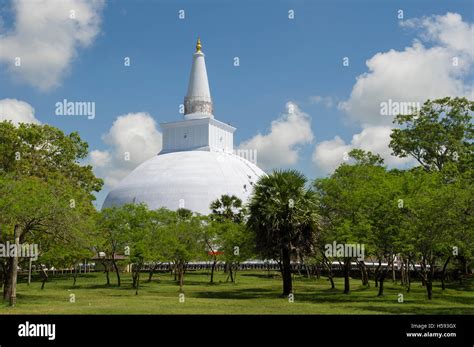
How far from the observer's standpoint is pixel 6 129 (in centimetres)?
4784

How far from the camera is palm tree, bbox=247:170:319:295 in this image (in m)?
36.1

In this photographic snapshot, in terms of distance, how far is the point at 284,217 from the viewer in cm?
3619

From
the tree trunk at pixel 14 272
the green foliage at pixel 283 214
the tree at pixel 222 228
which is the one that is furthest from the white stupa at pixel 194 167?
the tree trunk at pixel 14 272

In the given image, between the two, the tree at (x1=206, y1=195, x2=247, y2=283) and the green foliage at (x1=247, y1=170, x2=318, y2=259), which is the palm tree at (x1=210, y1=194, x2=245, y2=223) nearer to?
the tree at (x1=206, y1=195, x2=247, y2=283)

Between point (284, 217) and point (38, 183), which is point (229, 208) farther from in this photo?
point (38, 183)

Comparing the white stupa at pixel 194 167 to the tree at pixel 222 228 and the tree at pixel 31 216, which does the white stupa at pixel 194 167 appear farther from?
the tree at pixel 31 216

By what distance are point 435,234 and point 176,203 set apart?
57.9 meters

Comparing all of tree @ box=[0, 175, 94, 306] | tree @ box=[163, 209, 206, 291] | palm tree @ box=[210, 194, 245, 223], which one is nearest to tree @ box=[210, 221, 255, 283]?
tree @ box=[163, 209, 206, 291]

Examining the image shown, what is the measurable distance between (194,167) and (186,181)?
3.71 meters

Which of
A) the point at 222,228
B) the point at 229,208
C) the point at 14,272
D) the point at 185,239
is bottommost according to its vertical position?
the point at 14,272

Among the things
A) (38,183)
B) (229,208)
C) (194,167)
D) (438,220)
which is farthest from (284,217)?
(194,167)

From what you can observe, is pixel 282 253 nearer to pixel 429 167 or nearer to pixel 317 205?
pixel 317 205
